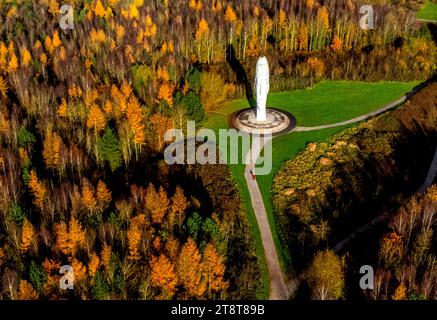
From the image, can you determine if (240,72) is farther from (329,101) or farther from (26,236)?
(26,236)

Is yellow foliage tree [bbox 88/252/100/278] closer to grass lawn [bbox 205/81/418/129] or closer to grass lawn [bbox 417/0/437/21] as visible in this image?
grass lawn [bbox 205/81/418/129]

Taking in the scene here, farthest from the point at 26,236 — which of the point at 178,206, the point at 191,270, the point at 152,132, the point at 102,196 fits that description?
the point at 152,132

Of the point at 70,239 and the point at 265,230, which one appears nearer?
the point at 70,239

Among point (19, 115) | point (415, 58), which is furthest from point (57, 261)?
point (415, 58)

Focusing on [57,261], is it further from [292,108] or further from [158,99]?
[292,108]

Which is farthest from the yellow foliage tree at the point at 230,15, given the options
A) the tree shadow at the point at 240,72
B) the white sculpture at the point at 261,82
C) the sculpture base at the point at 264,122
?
the white sculpture at the point at 261,82

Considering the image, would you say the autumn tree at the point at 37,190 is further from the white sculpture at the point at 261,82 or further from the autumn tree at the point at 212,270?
the white sculpture at the point at 261,82

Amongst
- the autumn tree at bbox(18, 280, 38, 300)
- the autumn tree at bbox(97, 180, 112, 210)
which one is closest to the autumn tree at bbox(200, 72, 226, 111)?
the autumn tree at bbox(97, 180, 112, 210)
